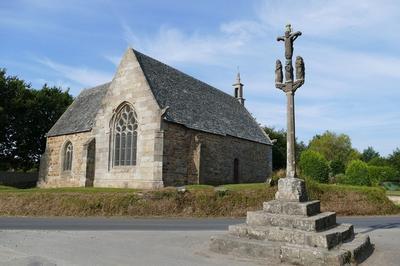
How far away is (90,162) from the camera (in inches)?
993

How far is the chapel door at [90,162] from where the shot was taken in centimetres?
2505

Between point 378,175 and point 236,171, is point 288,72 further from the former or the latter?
point 378,175

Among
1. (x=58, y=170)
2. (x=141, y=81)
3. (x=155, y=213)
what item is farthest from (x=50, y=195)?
(x=58, y=170)

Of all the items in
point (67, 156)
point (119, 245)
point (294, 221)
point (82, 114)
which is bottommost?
point (119, 245)

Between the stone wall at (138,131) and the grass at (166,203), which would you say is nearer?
the grass at (166,203)

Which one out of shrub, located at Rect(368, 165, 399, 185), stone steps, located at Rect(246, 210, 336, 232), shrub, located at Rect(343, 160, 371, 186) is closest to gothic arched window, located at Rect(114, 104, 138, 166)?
stone steps, located at Rect(246, 210, 336, 232)

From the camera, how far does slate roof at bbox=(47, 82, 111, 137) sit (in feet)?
93.6

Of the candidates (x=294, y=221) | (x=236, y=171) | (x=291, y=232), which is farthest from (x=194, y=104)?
(x=291, y=232)

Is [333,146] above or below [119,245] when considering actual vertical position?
above

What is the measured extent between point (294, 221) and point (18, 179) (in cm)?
3345

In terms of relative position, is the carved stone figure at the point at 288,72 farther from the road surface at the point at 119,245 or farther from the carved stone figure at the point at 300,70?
the road surface at the point at 119,245

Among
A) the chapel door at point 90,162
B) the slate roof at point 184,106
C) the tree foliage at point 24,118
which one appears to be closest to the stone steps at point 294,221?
the slate roof at point 184,106

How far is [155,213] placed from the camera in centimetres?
1720

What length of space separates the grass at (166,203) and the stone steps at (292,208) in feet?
28.1
